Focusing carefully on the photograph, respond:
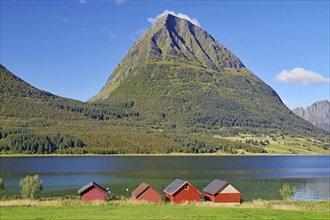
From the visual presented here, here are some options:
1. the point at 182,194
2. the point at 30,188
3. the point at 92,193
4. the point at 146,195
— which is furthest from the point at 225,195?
the point at 30,188

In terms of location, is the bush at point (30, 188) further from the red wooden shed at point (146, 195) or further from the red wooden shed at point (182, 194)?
the red wooden shed at point (182, 194)

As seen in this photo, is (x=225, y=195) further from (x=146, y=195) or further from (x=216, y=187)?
(x=146, y=195)

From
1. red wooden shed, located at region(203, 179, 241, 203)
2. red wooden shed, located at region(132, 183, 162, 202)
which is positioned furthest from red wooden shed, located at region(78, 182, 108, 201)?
red wooden shed, located at region(203, 179, 241, 203)

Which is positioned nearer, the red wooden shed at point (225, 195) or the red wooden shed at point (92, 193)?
the red wooden shed at point (92, 193)

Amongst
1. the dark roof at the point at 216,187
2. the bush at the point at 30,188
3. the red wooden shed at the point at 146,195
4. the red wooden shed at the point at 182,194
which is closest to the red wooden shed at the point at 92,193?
the red wooden shed at the point at 146,195

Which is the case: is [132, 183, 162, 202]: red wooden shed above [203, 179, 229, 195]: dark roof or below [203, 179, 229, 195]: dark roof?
below

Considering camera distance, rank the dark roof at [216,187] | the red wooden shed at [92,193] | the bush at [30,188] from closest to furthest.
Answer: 1. the red wooden shed at [92,193]
2. the dark roof at [216,187]
3. the bush at [30,188]

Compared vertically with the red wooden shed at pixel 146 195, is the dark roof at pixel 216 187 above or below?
above

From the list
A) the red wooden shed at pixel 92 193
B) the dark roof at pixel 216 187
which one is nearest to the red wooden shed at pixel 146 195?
the red wooden shed at pixel 92 193

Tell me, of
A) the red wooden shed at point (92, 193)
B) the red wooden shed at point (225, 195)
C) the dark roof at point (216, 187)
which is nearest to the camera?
the red wooden shed at point (92, 193)

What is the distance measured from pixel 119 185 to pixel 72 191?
688 inches

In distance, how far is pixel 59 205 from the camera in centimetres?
5500

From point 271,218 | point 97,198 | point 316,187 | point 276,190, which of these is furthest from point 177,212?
point 316,187

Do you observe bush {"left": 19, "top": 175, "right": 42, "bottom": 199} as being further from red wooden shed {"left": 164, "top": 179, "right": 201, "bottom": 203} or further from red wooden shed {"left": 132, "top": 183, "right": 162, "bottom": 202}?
red wooden shed {"left": 164, "top": 179, "right": 201, "bottom": 203}
